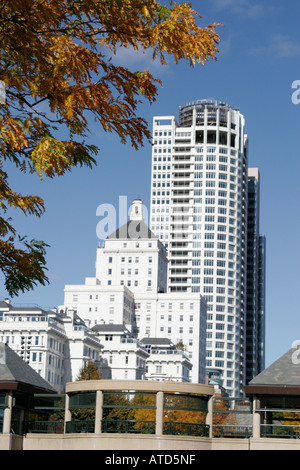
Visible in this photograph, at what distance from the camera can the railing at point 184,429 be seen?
46344 millimetres

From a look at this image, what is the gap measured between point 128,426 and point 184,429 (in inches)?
130

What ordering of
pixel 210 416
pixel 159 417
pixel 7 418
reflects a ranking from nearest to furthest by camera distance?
pixel 159 417 → pixel 210 416 → pixel 7 418

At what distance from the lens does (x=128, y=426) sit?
4653 cm

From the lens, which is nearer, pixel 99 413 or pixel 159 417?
pixel 159 417

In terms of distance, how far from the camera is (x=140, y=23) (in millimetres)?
13773

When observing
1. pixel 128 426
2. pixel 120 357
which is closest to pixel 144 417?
A: pixel 128 426

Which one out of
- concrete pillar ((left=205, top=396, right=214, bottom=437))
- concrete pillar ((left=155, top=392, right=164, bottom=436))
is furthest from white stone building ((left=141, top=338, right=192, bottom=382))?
concrete pillar ((left=155, top=392, right=164, bottom=436))

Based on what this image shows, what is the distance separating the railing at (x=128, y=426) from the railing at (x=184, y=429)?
95cm

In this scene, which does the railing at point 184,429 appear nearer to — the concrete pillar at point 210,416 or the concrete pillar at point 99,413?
the concrete pillar at point 210,416

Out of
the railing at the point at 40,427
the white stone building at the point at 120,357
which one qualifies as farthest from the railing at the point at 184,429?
the white stone building at the point at 120,357

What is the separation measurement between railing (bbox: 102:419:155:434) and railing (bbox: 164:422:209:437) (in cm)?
95

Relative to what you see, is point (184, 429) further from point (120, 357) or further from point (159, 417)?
point (120, 357)
